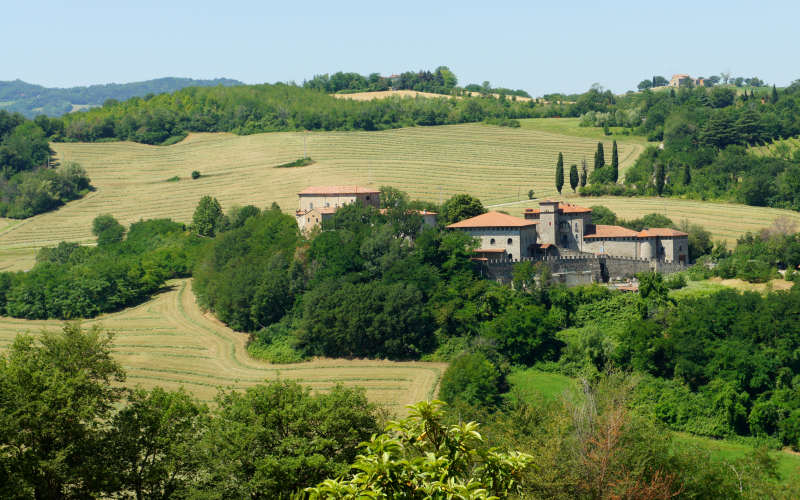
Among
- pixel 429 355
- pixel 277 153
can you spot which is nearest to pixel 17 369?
pixel 429 355

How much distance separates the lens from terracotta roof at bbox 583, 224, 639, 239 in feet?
221

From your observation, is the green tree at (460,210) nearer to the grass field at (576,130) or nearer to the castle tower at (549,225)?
the castle tower at (549,225)

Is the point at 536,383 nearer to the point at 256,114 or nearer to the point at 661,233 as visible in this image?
the point at 661,233

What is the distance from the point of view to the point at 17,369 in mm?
27578

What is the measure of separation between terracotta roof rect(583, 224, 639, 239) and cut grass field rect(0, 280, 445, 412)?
18.0 metres

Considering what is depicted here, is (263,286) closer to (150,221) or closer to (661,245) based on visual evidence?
(661,245)

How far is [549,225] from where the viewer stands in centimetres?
6844

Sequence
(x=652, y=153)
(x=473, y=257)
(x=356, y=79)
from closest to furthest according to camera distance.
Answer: (x=473, y=257) → (x=652, y=153) → (x=356, y=79)

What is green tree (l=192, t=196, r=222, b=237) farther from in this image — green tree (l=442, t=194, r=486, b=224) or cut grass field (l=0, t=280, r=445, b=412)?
green tree (l=442, t=194, r=486, b=224)

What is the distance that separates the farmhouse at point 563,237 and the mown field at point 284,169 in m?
29.8

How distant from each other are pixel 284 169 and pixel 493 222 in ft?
188

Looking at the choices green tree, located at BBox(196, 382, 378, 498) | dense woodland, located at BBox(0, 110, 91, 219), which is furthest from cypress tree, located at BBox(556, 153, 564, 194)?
dense woodland, located at BBox(0, 110, 91, 219)

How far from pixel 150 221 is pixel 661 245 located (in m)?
59.8

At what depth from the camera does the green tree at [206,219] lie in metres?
94.6
